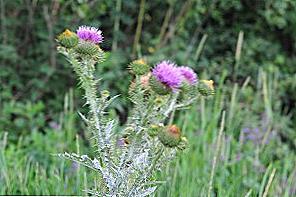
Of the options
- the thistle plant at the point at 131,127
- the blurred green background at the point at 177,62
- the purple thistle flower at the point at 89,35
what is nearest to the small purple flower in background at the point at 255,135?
the blurred green background at the point at 177,62

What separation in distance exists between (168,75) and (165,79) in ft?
0.04

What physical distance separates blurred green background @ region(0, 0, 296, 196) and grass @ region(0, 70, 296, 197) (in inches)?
0.4

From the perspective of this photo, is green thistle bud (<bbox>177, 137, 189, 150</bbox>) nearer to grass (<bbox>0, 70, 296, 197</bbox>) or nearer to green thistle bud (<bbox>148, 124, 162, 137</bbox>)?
green thistle bud (<bbox>148, 124, 162, 137</bbox>)

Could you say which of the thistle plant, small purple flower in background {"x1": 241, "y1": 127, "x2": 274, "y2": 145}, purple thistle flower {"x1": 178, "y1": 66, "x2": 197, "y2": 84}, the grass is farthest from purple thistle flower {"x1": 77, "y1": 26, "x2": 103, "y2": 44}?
small purple flower in background {"x1": 241, "y1": 127, "x2": 274, "y2": 145}

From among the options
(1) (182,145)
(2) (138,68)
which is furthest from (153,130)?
(2) (138,68)

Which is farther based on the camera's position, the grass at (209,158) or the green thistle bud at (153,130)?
the grass at (209,158)

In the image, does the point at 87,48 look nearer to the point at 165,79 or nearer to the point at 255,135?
the point at 165,79

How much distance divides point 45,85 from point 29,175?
134 centimetres

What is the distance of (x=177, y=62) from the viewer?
3.75m

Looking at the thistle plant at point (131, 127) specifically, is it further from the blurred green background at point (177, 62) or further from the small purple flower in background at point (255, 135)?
the small purple flower in background at point (255, 135)

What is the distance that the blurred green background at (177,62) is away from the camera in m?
3.11

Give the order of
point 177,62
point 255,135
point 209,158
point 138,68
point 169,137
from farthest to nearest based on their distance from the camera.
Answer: point 177,62 → point 255,135 → point 209,158 → point 138,68 → point 169,137

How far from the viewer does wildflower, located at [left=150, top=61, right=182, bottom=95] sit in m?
1.67

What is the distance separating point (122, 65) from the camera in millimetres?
3752
